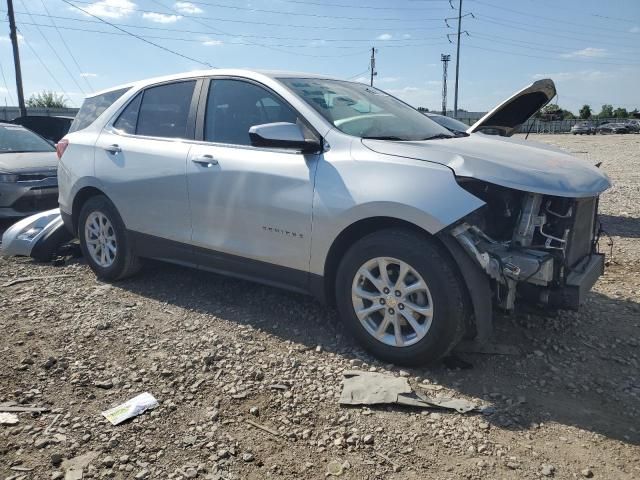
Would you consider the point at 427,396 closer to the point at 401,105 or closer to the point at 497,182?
the point at 497,182

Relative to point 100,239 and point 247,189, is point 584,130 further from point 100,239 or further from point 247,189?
point 247,189

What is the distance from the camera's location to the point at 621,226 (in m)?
7.24

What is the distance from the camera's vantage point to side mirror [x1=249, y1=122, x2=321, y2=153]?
3543mm

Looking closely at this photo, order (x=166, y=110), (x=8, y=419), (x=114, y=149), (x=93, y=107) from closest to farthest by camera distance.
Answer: (x=8, y=419), (x=166, y=110), (x=114, y=149), (x=93, y=107)

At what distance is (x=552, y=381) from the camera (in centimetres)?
329

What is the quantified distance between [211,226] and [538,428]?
2630 mm

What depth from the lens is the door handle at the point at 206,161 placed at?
4.12 m

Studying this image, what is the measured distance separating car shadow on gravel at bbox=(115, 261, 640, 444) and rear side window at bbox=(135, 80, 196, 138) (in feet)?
4.64

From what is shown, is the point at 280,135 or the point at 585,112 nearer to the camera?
the point at 280,135

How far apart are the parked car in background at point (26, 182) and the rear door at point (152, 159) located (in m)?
3.47

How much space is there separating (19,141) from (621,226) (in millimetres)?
9297

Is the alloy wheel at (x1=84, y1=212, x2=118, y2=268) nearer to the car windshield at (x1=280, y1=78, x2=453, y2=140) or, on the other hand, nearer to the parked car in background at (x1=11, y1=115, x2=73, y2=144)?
the car windshield at (x1=280, y1=78, x2=453, y2=140)

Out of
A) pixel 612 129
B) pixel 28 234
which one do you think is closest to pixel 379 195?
pixel 28 234

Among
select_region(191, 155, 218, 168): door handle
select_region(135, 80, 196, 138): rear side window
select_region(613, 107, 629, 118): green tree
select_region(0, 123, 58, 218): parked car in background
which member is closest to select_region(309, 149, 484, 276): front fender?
select_region(191, 155, 218, 168): door handle
